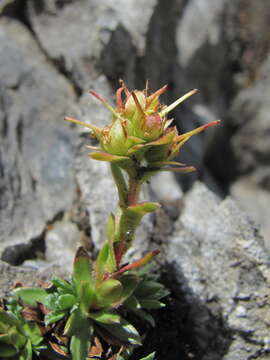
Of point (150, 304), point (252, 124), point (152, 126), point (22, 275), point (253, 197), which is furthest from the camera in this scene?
point (252, 124)

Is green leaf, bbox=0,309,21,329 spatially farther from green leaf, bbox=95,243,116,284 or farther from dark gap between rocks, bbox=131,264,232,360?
dark gap between rocks, bbox=131,264,232,360

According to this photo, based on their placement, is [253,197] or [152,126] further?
[253,197]

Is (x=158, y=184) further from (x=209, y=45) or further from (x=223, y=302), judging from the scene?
(x=209, y=45)

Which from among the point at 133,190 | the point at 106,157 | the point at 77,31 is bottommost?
the point at 133,190

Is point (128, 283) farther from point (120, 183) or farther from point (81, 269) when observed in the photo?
point (120, 183)

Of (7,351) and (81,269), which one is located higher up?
(81,269)

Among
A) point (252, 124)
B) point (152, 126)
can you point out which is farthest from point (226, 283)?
point (252, 124)

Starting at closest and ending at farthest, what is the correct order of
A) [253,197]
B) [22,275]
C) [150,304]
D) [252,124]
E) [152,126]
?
[152,126]
[150,304]
[22,275]
[253,197]
[252,124]
